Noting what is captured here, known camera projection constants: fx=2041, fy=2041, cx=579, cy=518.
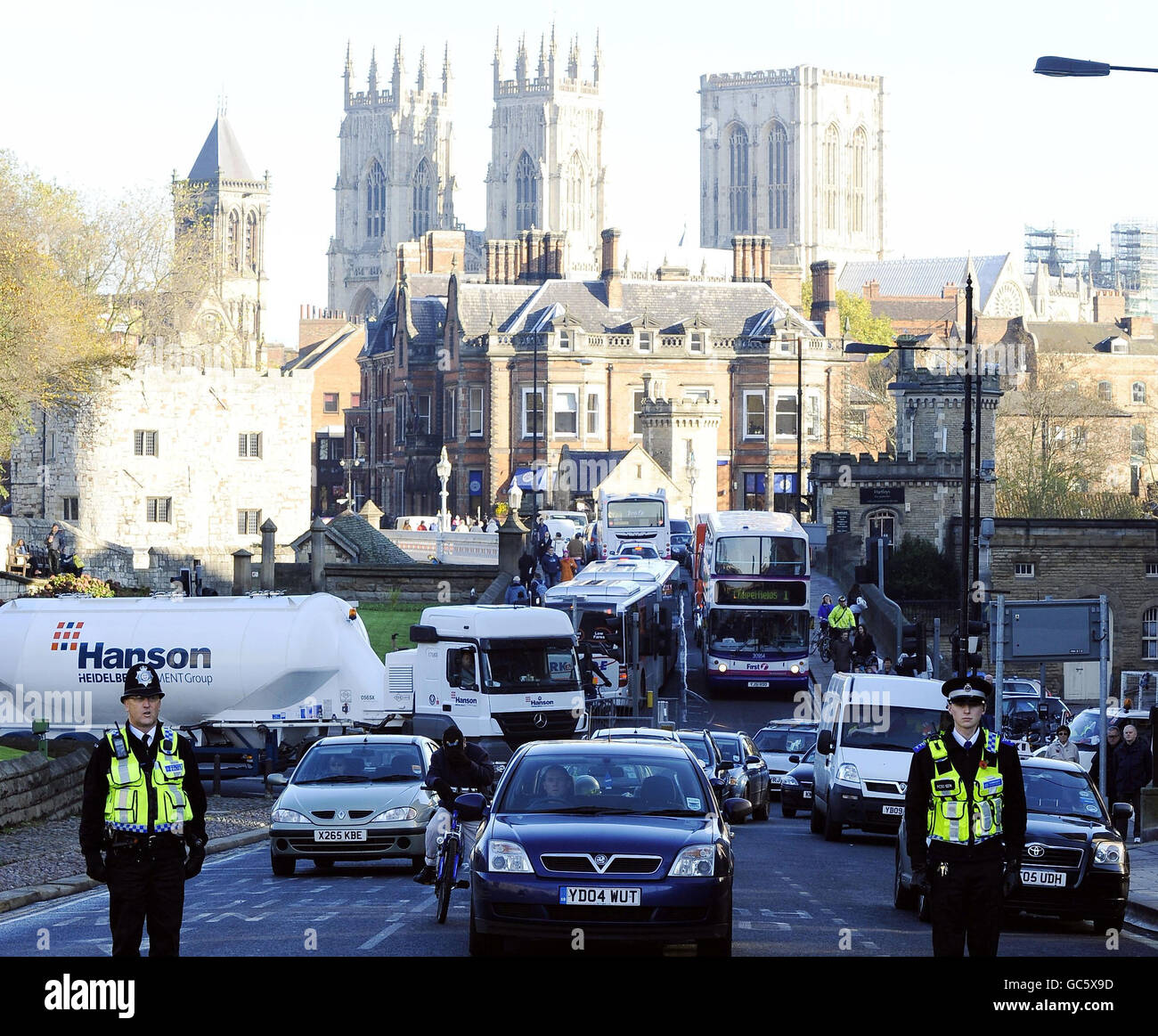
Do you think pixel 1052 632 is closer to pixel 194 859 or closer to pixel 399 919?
pixel 399 919

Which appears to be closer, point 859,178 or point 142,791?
point 142,791

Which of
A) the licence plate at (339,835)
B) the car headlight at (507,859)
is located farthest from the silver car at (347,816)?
the car headlight at (507,859)

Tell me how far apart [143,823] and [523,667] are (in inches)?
886

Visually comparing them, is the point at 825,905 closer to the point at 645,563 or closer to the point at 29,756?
the point at 29,756

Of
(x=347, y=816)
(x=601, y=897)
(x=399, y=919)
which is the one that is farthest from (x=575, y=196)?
(x=601, y=897)

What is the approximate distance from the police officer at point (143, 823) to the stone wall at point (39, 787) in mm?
12708

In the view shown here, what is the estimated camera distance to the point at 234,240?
16562cm

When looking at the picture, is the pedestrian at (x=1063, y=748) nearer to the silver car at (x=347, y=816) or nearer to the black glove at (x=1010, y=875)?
the silver car at (x=347, y=816)

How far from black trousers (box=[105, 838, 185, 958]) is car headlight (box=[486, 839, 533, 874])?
2346 mm

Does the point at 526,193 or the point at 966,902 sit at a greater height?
the point at 526,193

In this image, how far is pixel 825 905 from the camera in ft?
55.4

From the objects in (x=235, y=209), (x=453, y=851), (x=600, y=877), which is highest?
(x=235, y=209)

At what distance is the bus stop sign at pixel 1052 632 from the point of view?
81.6 feet
